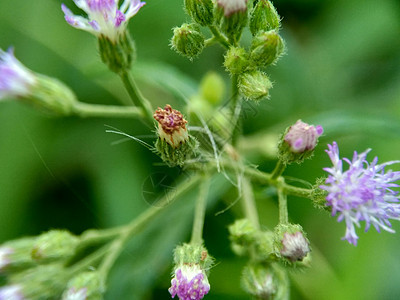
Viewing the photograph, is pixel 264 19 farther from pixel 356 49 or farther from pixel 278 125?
pixel 356 49

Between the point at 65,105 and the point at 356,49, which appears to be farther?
the point at 356,49

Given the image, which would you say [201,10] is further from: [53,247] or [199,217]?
[53,247]

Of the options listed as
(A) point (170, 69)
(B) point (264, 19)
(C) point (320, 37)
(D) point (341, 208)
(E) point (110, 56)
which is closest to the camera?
(D) point (341, 208)

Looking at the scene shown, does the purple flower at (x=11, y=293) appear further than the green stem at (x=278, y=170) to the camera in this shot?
Yes

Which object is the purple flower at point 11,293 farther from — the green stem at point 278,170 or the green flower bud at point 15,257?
the green stem at point 278,170

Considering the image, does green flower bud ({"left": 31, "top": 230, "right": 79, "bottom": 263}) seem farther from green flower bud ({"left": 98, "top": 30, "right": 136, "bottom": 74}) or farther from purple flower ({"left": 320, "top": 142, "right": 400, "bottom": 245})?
purple flower ({"left": 320, "top": 142, "right": 400, "bottom": 245})

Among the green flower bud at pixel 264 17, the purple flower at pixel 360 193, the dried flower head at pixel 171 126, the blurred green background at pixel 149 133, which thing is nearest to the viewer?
the purple flower at pixel 360 193

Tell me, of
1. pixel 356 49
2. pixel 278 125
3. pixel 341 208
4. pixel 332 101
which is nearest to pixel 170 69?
pixel 278 125

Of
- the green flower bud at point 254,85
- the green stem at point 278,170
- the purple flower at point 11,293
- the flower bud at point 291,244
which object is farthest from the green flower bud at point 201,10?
the purple flower at point 11,293
